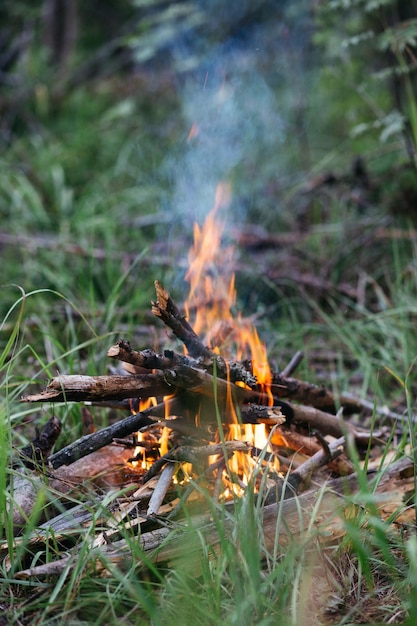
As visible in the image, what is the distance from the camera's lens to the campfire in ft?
5.41

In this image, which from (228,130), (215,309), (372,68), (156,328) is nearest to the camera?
(215,309)

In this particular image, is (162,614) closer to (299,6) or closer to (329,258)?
(329,258)

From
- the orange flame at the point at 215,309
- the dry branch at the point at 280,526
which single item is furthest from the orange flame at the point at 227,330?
the dry branch at the point at 280,526

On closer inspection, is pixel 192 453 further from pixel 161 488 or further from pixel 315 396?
pixel 315 396

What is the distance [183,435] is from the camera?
5.96 feet

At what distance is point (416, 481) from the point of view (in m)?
1.65

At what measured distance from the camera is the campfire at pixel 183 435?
1.65m

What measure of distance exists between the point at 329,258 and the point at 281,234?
1.85 ft

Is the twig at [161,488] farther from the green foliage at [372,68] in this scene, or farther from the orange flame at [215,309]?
the green foliage at [372,68]

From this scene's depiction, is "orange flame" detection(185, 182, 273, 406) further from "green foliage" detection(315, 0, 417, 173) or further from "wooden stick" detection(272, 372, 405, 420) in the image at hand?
"green foliage" detection(315, 0, 417, 173)

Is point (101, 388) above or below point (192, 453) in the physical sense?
above

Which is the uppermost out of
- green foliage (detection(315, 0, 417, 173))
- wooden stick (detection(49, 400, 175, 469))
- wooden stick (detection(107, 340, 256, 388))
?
green foliage (detection(315, 0, 417, 173))

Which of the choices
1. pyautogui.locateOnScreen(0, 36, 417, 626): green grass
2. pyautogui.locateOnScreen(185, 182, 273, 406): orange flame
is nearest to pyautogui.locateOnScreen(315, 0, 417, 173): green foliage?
pyautogui.locateOnScreen(0, 36, 417, 626): green grass

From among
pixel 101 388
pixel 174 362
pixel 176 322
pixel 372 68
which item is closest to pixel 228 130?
pixel 372 68
